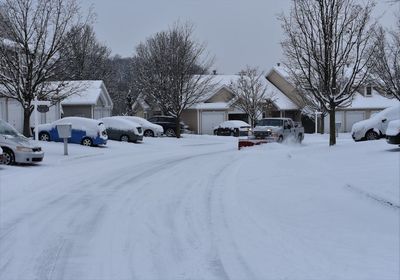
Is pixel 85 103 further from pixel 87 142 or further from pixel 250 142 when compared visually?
pixel 250 142

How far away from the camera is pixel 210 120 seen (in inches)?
2126

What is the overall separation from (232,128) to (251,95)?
4354 millimetres

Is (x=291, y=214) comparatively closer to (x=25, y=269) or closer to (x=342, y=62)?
(x=25, y=269)

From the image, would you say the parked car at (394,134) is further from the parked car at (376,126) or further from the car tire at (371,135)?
the car tire at (371,135)

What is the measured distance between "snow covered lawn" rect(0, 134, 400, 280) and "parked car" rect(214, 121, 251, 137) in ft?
106

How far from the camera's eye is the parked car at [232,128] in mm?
47925

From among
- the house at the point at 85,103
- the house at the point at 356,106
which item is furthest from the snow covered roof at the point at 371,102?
the house at the point at 85,103

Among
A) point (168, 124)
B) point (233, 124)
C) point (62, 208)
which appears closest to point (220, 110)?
point (233, 124)

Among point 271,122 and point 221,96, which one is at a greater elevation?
point 221,96

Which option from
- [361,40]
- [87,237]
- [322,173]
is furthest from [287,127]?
[87,237]

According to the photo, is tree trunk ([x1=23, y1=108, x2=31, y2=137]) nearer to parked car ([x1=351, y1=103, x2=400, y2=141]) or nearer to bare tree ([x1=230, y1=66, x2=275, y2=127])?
parked car ([x1=351, y1=103, x2=400, y2=141])

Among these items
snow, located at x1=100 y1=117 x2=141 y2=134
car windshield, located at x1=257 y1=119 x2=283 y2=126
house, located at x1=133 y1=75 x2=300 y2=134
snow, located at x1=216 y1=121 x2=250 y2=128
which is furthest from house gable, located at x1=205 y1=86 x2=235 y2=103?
car windshield, located at x1=257 y1=119 x2=283 y2=126

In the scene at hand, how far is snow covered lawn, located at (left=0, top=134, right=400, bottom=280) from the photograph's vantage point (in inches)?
248

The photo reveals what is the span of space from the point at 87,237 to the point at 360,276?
3.77 metres
